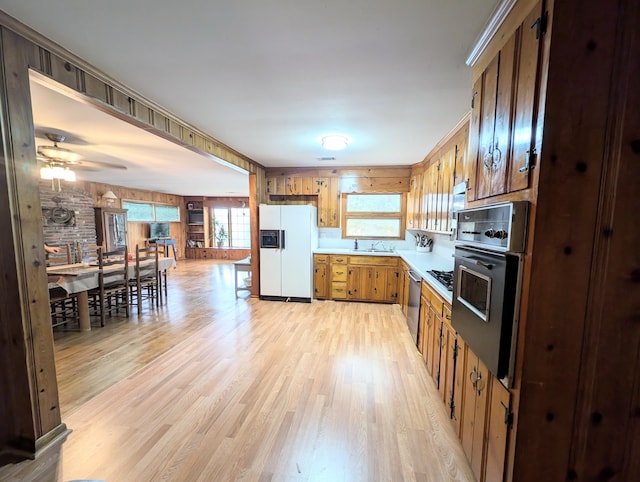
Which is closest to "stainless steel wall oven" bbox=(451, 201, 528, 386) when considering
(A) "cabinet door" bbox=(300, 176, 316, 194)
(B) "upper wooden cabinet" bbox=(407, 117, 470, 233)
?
(B) "upper wooden cabinet" bbox=(407, 117, 470, 233)

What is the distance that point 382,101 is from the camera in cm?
220

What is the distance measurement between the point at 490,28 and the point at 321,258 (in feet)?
12.3

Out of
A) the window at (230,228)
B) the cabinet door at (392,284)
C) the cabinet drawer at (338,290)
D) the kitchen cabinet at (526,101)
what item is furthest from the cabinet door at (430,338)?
the window at (230,228)

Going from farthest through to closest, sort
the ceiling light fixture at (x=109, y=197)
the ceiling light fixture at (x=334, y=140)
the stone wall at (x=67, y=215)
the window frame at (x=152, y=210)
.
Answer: the window frame at (x=152, y=210) → the ceiling light fixture at (x=109, y=197) → the stone wall at (x=67, y=215) → the ceiling light fixture at (x=334, y=140)

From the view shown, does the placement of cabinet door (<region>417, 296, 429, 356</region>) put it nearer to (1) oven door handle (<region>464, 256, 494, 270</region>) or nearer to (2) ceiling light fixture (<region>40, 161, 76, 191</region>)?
(1) oven door handle (<region>464, 256, 494, 270</region>)

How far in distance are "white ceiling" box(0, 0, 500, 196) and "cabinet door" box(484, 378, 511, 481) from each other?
1.76m

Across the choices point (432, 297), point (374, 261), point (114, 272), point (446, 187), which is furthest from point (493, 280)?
point (114, 272)

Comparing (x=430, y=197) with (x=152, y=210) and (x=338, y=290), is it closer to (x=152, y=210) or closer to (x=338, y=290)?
(x=338, y=290)

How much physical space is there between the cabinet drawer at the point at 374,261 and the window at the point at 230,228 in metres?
6.14

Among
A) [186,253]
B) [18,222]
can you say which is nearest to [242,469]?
[18,222]

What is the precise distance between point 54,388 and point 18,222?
1062mm

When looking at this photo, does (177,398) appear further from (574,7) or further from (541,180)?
(574,7)

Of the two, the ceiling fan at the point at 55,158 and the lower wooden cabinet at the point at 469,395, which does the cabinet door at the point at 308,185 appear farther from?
the ceiling fan at the point at 55,158

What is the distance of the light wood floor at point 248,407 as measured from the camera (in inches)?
60.1
